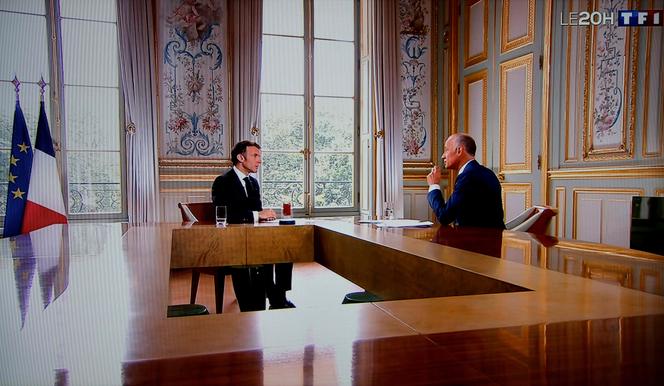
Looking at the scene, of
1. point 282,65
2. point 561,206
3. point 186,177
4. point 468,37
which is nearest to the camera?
point 561,206

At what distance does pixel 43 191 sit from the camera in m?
3.36

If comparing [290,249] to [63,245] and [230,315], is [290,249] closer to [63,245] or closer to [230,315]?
Answer: [63,245]

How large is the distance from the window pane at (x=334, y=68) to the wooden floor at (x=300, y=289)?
201cm

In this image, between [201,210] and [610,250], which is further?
[201,210]

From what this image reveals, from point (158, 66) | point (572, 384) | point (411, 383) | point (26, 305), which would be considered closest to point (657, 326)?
point (572, 384)

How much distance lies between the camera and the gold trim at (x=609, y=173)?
2920mm

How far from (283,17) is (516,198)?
9.97 ft

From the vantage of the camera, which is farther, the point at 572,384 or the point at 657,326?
the point at 657,326

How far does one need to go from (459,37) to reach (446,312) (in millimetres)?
4819

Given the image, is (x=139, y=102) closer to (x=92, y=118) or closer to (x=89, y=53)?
(x=92, y=118)

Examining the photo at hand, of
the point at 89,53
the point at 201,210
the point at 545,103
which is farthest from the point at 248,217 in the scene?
the point at 89,53

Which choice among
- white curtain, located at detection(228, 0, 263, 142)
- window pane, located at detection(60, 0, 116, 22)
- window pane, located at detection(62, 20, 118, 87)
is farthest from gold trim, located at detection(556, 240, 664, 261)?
window pane, located at detection(60, 0, 116, 22)

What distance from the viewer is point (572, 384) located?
47cm

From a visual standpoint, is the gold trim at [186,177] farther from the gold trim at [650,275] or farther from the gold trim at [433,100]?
the gold trim at [650,275]
